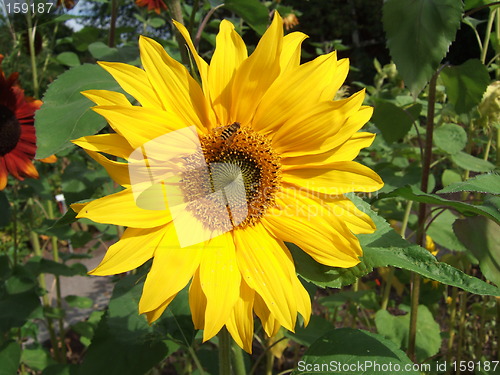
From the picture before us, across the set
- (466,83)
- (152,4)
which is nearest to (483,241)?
(466,83)

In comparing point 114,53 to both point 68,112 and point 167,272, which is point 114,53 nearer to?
point 68,112

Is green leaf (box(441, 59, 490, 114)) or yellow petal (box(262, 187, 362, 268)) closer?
yellow petal (box(262, 187, 362, 268))

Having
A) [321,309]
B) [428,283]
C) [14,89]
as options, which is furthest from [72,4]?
[321,309]

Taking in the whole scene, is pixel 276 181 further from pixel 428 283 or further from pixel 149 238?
pixel 428 283

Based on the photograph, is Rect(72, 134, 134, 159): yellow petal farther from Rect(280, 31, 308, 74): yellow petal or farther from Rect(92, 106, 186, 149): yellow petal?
Rect(280, 31, 308, 74): yellow petal

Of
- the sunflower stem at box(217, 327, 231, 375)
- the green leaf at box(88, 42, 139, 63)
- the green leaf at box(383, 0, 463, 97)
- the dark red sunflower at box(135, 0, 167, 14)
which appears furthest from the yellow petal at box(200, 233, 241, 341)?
the dark red sunflower at box(135, 0, 167, 14)

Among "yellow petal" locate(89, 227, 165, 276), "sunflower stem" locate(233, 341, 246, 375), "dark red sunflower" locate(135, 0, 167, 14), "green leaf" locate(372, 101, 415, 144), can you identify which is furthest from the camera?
"dark red sunflower" locate(135, 0, 167, 14)

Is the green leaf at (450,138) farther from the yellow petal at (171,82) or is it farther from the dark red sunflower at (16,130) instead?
the dark red sunflower at (16,130)

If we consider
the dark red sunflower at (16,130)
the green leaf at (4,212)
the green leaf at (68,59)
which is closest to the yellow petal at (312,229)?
the dark red sunflower at (16,130)
